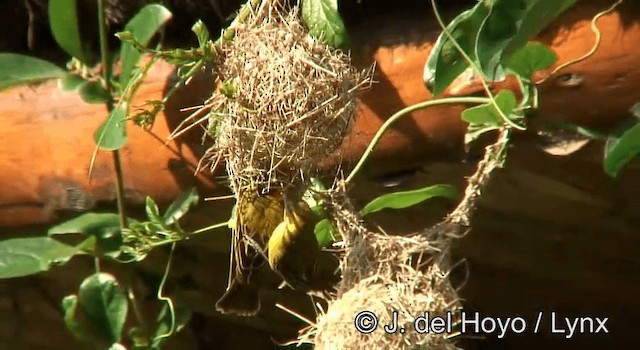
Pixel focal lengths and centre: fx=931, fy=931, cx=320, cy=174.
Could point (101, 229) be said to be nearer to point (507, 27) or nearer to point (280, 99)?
point (280, 99)

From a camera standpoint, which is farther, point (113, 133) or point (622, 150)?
point (113, 133)

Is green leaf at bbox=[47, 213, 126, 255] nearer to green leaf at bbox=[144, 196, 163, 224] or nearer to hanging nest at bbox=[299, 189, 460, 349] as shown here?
green leaf at bbox=[144, 196, 163, 224]

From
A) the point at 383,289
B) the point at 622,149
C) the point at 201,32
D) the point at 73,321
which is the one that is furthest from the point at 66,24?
the point at 622,149

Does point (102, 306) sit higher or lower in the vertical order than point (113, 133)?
lower

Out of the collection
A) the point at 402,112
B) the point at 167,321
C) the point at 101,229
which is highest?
the point at 402,112

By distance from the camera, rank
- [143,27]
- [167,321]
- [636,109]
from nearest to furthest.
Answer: [636,109]
[143,27]
[167,321]

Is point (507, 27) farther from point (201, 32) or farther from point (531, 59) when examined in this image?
point (201, 32)

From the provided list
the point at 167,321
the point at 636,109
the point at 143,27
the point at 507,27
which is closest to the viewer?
the point at 507,27
